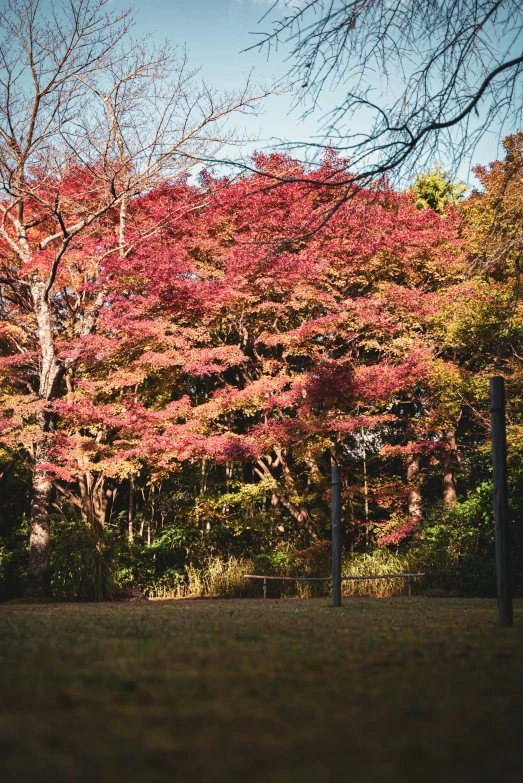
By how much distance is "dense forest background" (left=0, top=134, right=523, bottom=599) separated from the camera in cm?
1144

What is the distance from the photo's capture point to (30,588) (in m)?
11.5

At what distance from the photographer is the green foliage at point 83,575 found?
35.7ft

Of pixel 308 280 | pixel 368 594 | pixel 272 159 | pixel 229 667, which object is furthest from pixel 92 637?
pixel 272 159

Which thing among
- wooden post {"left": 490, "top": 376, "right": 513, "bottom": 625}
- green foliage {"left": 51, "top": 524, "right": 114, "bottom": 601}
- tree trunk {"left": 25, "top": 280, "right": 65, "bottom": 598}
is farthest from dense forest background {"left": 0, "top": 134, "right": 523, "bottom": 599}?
wooden post {"left": 490, "top": 376, "right": 513, "bottom": 625}

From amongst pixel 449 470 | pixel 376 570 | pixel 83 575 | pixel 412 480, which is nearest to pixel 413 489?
pixel 412 480

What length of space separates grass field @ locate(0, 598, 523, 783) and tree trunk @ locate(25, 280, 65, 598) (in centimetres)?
927

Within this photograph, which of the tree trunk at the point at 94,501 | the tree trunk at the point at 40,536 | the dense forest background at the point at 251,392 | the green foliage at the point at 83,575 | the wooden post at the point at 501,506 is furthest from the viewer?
the tree trunk at the point at 94,501

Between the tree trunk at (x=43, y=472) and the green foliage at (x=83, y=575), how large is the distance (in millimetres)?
621

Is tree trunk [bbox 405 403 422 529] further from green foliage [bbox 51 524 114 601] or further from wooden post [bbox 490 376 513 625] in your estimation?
wooden post [bbox 490 376 513 625]

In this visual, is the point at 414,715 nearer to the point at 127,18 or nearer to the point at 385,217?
the point at 385,217

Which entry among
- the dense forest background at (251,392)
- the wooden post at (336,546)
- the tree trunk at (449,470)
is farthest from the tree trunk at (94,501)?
the tree trunk at (449,470)

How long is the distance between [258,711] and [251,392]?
10.2m

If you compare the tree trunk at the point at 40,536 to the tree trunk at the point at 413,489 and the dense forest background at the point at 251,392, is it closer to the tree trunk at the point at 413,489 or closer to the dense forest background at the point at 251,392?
the dense forest background at the point at 251,392

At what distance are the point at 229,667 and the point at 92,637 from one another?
115cm
